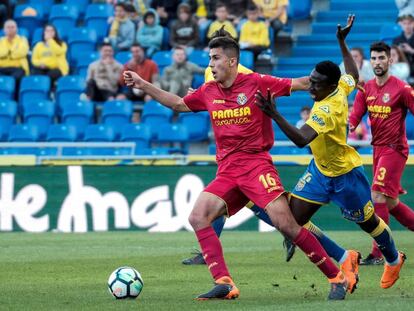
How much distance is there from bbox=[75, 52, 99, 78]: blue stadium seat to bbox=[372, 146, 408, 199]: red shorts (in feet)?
40.0

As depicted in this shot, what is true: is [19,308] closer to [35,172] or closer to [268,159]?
[268,159]

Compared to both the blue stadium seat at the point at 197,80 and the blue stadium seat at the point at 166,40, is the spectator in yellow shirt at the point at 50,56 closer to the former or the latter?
the blue stadium seat at the point at 166,40

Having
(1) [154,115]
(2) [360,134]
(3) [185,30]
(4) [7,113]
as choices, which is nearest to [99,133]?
(1) [154,115]

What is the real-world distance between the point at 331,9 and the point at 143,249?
11440mm

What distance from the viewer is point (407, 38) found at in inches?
886

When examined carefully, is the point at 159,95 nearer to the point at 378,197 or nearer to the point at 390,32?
the point at 378,197

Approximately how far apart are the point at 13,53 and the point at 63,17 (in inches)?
70.8

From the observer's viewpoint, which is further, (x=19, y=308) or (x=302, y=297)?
(x=302, y=297)

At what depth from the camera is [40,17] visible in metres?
26.5

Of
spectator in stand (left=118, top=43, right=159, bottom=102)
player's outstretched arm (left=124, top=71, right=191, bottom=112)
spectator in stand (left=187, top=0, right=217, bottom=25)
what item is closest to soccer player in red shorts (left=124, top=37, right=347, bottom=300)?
player's outstretched arm (left=124, top=71, right=191, bottom=112)

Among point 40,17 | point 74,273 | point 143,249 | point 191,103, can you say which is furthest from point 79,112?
point 191,103

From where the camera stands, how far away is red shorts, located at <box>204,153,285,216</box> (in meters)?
10.0

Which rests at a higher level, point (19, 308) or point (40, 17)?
point (40, 17)

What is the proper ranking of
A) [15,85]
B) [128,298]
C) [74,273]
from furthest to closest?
[15,85]
[74,273]
[128,298]
